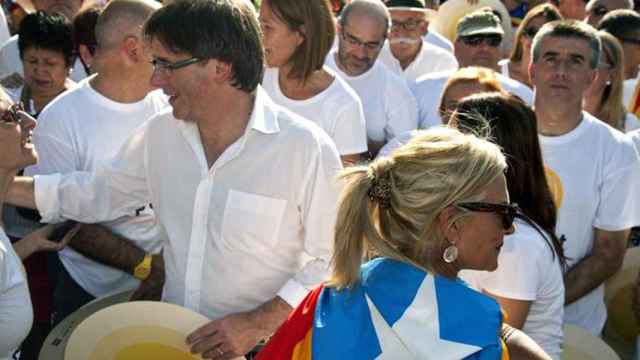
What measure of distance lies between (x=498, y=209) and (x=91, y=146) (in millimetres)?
2204

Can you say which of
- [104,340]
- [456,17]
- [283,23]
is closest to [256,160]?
[104,340]

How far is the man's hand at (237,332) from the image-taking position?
3051 mm

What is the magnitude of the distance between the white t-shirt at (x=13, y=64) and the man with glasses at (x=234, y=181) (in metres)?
3.04

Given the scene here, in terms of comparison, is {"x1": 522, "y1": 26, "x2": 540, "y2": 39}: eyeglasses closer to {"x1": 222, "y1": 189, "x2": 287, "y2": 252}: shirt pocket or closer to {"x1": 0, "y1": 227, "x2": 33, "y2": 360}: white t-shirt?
{"x1": 222, "y1": 189, "x2": 287, "y2": 252}: shirt pocket

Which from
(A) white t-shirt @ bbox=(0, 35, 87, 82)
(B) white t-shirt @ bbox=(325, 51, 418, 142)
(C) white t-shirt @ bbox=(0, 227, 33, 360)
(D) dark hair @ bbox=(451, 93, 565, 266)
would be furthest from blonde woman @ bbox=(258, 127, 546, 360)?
(A) white t-shirt @ bbox=(0, 35, 87, 82)

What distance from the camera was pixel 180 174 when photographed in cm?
328

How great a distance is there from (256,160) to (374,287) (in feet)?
2.99

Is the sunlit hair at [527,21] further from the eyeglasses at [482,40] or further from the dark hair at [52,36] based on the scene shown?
the dark hair at [52,36]

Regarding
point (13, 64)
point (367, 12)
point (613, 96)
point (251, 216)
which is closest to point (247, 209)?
point (251, 216)

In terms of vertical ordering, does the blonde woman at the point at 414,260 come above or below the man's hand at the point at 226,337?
above

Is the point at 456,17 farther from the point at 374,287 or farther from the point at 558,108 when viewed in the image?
the point at 374,287

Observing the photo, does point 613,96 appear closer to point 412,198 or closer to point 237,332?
point 237,332

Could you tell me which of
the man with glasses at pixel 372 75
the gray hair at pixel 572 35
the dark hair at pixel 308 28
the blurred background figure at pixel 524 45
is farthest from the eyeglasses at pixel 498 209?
the blurred background figure at pixel 524 45

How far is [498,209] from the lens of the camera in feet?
8.22
